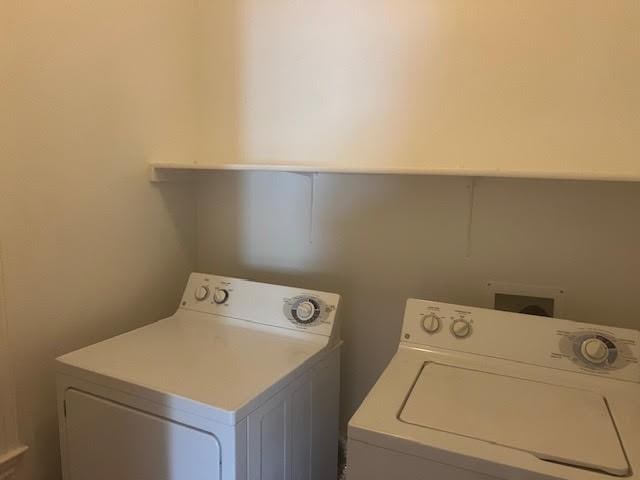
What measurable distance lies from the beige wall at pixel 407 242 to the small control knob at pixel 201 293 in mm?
239

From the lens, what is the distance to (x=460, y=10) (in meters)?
1.59

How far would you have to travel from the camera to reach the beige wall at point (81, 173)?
54.7 inches

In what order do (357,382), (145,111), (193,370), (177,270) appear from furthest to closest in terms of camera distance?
Result: 1. (177,270)
2. (357,382)
3. (145,111)
4. (193,370)

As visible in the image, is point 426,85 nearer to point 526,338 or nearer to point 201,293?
point 526,338

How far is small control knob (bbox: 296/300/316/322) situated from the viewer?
5.39ft

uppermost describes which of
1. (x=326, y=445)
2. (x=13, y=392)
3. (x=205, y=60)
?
(x=205, y=60)

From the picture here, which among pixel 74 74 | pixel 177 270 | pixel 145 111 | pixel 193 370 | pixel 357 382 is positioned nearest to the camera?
pixel 193 370

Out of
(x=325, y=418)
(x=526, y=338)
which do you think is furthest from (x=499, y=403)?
(x=325, y=418)

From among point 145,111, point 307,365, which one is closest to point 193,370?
point 307,365

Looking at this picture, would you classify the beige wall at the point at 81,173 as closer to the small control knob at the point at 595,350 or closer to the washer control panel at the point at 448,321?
the washer control panel at the point at 448,321

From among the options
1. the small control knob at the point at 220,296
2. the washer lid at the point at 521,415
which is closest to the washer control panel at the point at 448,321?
the washer lid at the point at 521,415

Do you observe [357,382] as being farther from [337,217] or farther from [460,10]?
[460,10]

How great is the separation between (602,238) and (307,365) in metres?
0.95

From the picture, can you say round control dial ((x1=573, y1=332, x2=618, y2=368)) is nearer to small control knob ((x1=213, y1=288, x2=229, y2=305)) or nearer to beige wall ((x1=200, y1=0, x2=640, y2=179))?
beige wall ((x1=200, y1=0, x2=640, y2=179))
